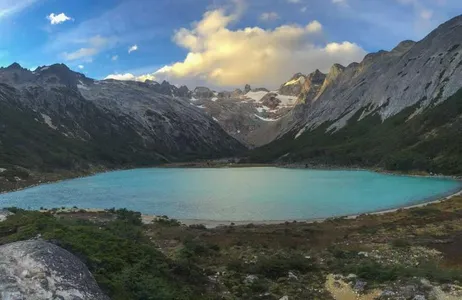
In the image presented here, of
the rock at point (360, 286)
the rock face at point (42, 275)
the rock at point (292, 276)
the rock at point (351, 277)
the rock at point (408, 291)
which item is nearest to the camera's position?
the rock face at point (42, 275)

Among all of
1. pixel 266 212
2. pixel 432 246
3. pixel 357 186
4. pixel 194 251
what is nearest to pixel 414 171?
pixel 357 186

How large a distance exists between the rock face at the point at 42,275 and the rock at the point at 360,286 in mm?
14555

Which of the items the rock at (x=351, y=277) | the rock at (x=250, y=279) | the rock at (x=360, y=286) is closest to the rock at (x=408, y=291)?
the rock at (x=360, y=286)

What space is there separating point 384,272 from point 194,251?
15.2 meters

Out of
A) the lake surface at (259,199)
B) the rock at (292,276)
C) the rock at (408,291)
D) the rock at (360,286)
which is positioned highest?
the rock at (408,291)

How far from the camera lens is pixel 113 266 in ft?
66.6

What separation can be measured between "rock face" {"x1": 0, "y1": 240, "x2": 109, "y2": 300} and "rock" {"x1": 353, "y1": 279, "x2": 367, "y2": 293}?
14.6 m

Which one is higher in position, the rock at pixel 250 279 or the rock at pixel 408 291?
the rock at pixel 408 291

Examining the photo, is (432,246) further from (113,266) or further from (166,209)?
(166,209)

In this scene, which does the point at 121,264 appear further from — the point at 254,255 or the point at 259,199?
the point at 259,199

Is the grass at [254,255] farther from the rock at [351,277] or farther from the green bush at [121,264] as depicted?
the rock at [351,277]

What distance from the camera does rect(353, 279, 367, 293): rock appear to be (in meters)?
23.9

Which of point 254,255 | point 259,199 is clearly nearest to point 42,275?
point 254,255

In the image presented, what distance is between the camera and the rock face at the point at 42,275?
14.1 meters
